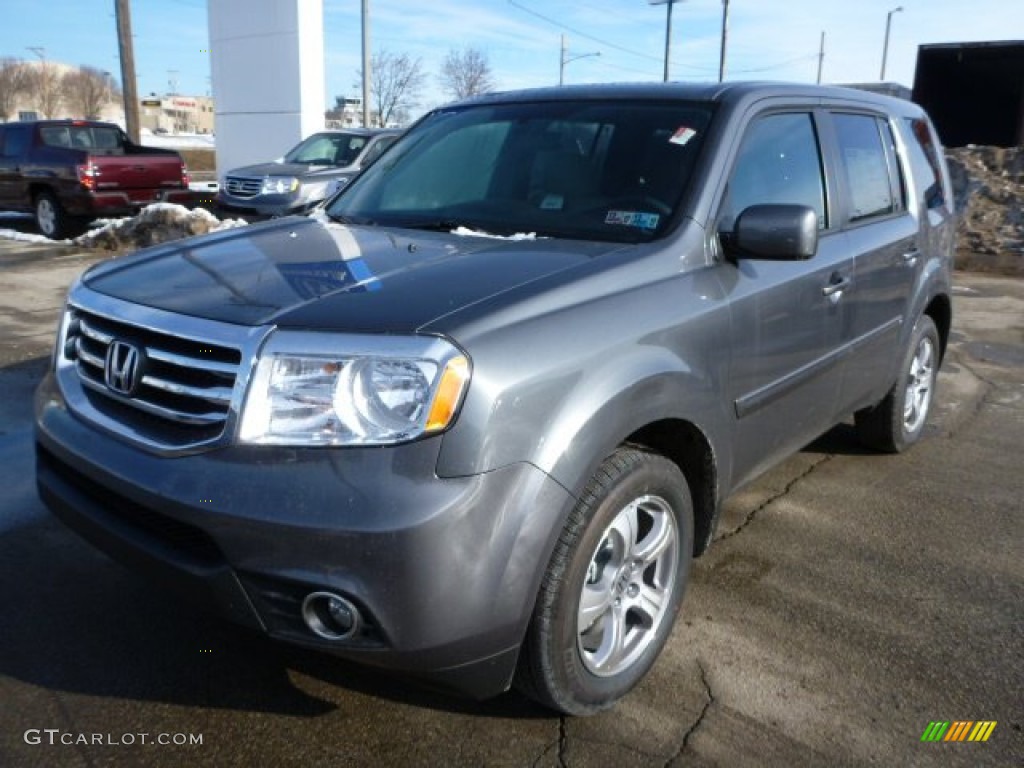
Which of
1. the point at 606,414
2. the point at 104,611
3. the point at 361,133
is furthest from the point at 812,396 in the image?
the point at 361,133

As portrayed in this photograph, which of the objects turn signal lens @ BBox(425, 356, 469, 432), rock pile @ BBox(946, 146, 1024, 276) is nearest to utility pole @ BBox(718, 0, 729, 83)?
rock pile @ BBox(946, 146, 1024, 276)

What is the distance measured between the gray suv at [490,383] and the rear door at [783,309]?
0.02m

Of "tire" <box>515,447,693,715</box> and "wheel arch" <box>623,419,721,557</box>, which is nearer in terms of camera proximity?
"tire" <box>515,447,693,715</box>

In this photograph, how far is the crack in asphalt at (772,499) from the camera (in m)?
3.89

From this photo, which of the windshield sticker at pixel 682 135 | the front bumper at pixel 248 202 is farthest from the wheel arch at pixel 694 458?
the front bumper at pixel 248 202

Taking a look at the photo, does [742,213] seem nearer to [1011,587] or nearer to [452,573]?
[452,573]

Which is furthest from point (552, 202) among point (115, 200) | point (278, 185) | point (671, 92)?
point (115, 200)

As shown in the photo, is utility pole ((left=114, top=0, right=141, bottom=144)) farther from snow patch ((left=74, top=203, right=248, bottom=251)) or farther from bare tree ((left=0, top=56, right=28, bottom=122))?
bare tree ((left=0, top=56, right=28, bottom=122))

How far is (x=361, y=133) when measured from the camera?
43.3 ft

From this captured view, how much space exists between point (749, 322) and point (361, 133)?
441 inches

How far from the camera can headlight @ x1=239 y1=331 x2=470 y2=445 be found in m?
2.06

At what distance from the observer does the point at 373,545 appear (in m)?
1.99

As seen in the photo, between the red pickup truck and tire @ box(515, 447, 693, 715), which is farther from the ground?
the red pickup truck

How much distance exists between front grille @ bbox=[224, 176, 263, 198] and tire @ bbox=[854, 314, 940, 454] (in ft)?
32.1
